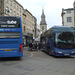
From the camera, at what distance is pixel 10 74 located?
7387 mm

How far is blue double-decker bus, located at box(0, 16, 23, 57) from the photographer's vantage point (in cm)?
1223

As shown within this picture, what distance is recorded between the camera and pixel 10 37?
1232cm

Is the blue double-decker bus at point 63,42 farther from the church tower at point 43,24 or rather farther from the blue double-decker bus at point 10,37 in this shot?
the church tower at point 43,24

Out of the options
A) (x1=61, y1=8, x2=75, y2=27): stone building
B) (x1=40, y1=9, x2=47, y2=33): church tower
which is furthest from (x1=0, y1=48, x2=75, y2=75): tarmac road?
(x1=40, y1=9, x2=47, y2=33): church tower

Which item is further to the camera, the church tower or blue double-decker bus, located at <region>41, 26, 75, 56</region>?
the church tower

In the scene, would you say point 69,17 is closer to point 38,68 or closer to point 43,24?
point 38,68

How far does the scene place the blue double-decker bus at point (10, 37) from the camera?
12.2 meters

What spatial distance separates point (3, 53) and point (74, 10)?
39.7 metres

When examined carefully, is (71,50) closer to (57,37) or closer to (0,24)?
(57,37)

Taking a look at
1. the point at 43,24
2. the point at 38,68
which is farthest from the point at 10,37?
the point at 43,24

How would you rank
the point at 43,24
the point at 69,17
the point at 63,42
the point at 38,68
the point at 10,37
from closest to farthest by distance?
the point at 38,68
the point at 10,37
the point at 63,42
the point at 69,17
the point at 43,24

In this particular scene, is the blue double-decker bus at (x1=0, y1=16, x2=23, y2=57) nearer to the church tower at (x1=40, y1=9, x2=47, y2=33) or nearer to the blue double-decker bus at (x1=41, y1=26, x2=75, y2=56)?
the blue double-decker bus at (x1=41, y1=26, x2=75, y2=56)

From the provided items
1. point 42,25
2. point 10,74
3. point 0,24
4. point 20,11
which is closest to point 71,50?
point 0,24

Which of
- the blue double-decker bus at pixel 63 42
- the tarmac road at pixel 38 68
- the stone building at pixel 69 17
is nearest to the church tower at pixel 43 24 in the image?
the stone building at pixel 69 17
